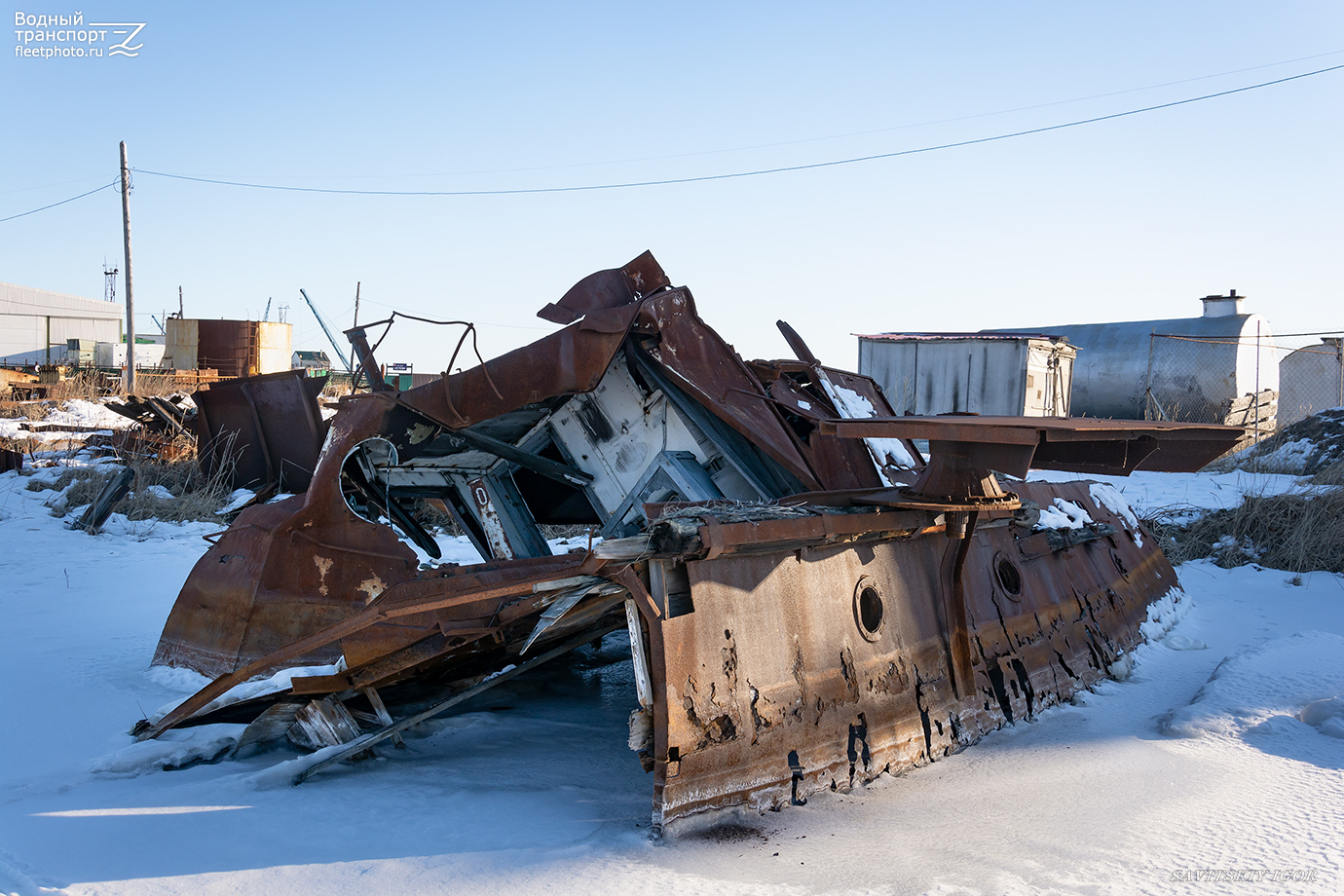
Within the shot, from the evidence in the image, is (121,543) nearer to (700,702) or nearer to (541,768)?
(541,768)

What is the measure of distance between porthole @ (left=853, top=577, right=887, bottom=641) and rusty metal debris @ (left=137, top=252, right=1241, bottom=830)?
15 millimetres

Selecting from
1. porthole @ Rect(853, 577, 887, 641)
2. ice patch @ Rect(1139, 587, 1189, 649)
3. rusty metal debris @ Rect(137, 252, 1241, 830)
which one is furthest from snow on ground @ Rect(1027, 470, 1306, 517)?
porthole @ Rect(853, 577, 887, 641)

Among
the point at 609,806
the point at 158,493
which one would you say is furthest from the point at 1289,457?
the point at 158,493

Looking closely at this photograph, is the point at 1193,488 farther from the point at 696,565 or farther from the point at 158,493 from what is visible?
the point at 158,493

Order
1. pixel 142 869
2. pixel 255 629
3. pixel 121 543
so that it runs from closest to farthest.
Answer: pixel 142 869
pixel 255 629
pixel 121 543

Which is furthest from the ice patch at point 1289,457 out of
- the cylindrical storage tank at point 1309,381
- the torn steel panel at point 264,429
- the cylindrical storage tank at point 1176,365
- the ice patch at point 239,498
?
the ice patch at point 239,498

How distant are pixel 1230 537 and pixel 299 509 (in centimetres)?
793

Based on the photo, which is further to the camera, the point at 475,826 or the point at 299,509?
the point at 299,509

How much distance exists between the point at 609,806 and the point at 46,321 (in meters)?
57.8

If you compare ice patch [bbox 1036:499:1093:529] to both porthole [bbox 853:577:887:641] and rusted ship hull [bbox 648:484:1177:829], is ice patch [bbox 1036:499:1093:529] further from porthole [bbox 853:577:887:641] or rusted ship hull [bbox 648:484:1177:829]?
porthole [bbox 853:577:887:641]

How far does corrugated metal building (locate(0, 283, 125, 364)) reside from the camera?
1831 inches

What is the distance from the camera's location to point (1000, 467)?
3.32 m

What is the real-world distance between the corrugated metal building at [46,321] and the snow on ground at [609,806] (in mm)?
46210

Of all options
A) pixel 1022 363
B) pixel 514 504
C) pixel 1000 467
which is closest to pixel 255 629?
pixel 514 504
